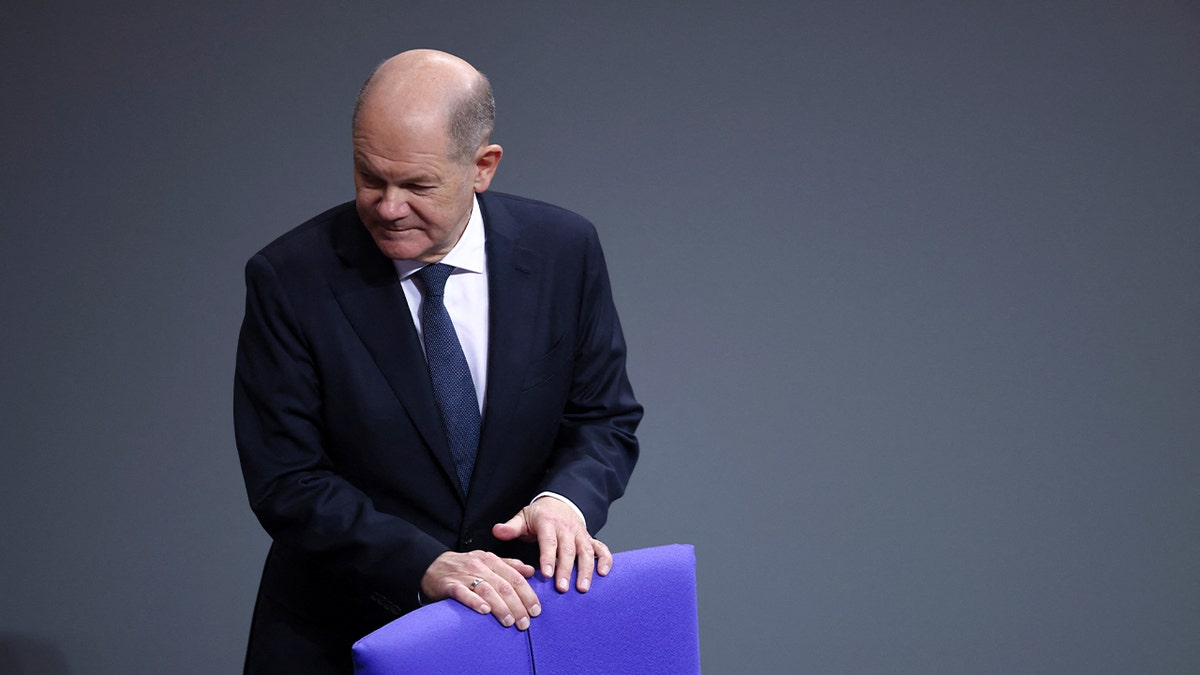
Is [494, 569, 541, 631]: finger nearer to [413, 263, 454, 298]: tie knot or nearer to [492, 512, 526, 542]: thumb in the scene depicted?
[492, 512, 526, 542]: thumb

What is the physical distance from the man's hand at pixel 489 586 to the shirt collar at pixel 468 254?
0.39 metres

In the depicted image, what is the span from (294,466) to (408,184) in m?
0.40

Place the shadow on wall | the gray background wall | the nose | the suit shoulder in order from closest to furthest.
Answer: the nose
the suit shoulder
the gray background wall
the shadow on wall

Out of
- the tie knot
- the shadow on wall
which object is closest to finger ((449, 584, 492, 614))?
the tie knot

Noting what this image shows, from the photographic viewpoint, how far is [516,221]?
1815mm

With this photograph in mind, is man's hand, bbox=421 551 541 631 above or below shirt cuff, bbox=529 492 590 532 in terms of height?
below

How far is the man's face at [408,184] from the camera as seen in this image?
4.97 ft

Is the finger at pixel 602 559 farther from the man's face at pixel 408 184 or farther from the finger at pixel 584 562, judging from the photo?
the man's face at pixel 408 184

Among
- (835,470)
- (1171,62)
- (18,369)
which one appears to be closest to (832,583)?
(835,470)

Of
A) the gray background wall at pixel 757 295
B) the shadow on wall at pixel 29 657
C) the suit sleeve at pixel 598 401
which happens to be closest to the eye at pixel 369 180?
the suit sleeve at pixel 598 401

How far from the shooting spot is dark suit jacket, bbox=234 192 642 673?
167cm

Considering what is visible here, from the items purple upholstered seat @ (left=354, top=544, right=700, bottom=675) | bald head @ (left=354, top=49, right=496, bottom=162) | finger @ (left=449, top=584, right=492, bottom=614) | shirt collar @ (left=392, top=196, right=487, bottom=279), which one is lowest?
purple upholstered seat @ (left=354, top=544, right=700, bottom=675)

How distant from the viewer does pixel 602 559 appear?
1582 mm

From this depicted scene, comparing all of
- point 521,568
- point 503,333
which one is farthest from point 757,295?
point 521,568
